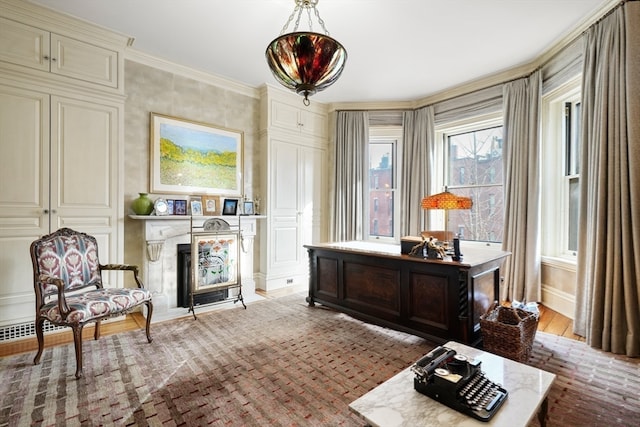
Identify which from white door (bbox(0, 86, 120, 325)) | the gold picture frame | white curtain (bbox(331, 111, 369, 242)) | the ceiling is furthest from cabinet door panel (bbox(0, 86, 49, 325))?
white curtain (bbox(331, 111, 369, 242))

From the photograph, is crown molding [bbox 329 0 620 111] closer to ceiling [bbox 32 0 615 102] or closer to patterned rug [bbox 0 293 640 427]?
ceiling [bbox 32 0 615 102]

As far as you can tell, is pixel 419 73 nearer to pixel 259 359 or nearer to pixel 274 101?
pixel 274 101

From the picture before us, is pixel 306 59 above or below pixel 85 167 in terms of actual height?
above

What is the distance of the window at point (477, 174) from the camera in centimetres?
431

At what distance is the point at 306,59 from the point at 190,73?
108 inches

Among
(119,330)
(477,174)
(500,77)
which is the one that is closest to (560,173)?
(477,174)

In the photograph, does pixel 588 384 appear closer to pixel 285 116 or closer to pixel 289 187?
pixel 289 187

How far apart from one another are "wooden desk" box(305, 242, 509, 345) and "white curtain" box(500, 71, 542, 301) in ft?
3.81

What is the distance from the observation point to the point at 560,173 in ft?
11.9

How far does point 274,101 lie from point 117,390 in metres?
3.89

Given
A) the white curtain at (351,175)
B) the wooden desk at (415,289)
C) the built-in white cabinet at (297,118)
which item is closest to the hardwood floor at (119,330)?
the wooden desk at (415,289)

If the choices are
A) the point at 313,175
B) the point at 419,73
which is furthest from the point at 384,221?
the point at 419,73

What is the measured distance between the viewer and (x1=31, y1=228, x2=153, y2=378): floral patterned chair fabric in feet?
7.04

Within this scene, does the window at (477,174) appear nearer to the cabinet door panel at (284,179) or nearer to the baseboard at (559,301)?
the baseboard at (559,301)
